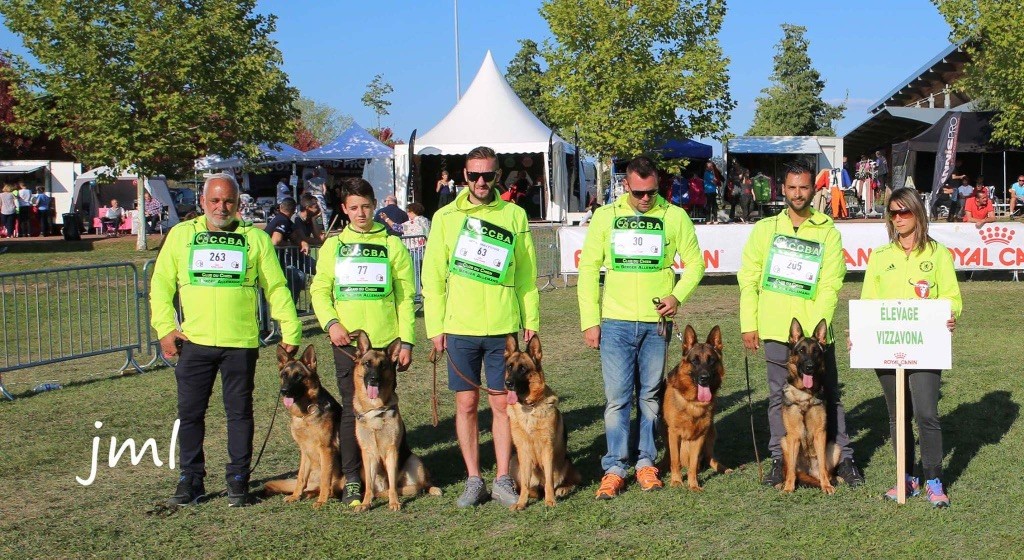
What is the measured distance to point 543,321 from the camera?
43.9 ft

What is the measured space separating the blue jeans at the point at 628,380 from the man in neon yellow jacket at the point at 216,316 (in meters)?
1.91

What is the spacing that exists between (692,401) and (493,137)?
2390cm

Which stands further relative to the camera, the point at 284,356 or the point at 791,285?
the point at 791,285

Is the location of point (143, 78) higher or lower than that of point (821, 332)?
higher

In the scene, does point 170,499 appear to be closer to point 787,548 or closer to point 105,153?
point 787,548

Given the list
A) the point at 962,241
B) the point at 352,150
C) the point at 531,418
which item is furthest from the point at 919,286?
the point at 352,150

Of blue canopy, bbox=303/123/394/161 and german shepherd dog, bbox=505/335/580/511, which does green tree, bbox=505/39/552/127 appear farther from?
german shepherd dog, bbox=505/335/580/511

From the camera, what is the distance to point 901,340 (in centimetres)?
522

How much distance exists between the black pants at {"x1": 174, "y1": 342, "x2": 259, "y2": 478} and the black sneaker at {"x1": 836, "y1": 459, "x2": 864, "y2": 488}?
11.8ft

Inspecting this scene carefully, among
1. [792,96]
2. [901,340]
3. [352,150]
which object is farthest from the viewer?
[792,96]

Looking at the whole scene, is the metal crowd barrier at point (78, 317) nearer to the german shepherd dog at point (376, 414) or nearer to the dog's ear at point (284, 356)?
the dog's ear at point (284, 356)

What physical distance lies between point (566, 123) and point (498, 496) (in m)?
24.6

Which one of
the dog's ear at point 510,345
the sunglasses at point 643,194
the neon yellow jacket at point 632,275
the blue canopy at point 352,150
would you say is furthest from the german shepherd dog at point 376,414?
the blue canopy at point 352,150

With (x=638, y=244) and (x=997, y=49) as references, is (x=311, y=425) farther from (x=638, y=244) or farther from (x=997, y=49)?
(x=997, y=49)
